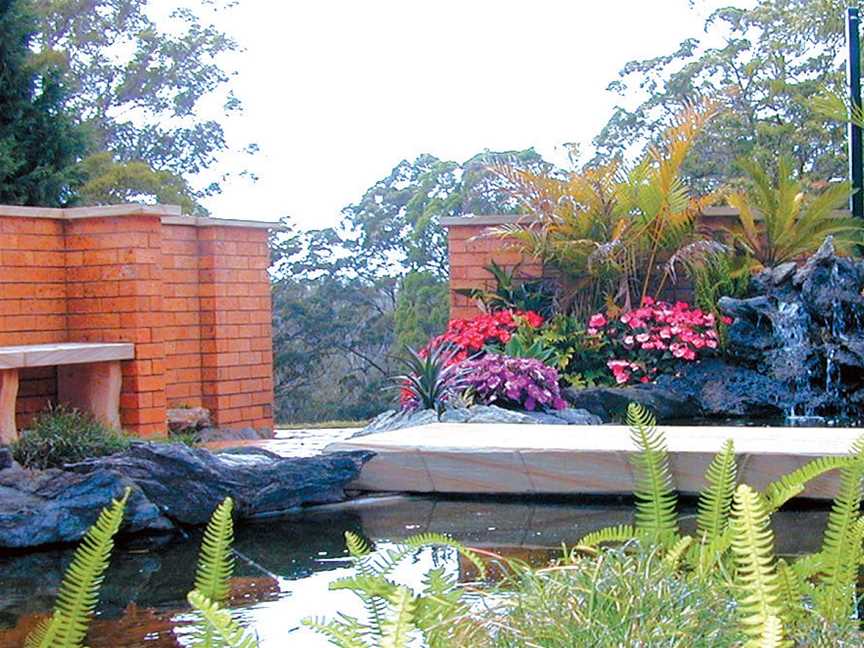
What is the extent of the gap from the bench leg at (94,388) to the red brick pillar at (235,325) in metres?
1.52

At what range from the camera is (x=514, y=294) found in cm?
1127

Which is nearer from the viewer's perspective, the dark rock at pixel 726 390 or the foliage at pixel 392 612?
the foliage at pixel 392 612

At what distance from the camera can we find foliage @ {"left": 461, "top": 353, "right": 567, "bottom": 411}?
8641 millimetres

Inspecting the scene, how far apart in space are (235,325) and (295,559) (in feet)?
19.8

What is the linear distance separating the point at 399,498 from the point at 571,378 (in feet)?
13.9

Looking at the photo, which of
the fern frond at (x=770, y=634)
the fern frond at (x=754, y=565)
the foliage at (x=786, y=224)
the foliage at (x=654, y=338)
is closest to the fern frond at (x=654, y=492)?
the fern frond at (x=754, y=565)

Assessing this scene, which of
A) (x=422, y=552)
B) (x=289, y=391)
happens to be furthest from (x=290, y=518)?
(x=289, y=391)

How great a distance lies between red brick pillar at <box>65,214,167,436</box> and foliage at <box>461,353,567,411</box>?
7.63 feet

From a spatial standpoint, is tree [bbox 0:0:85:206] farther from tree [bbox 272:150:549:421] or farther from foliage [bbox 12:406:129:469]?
tree [bbox 272:150:549:421]

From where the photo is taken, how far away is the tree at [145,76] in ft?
66.0

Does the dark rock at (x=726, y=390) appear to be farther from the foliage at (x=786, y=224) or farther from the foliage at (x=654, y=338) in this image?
the foliage at (x=786, y=224)

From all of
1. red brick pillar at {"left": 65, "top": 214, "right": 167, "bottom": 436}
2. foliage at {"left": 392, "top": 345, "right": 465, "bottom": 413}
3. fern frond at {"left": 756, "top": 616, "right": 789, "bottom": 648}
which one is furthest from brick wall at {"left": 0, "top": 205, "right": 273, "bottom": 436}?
fern frond at {"left": 756, "top": 616, "right": 789, "bottom": 648}

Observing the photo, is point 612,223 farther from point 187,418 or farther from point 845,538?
point 845,538

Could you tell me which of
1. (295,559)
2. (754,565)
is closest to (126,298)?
(295,559)
